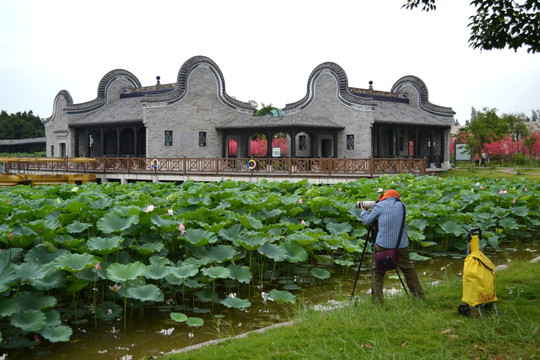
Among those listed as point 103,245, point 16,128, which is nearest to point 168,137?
point 103,245

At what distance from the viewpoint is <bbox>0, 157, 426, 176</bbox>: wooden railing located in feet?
68.1

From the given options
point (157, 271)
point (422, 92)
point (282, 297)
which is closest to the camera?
point (157, 271)

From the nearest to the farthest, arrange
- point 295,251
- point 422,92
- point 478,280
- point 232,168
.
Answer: point 478,280, point 295,251, point 232,168, point 422,92

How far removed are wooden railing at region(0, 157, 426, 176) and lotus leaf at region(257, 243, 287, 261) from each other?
1450 cm

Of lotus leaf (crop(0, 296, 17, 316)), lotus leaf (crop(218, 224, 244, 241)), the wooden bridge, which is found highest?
the wooden bridge

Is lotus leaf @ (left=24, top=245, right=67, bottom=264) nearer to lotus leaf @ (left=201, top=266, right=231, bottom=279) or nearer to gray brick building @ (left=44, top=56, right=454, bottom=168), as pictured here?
lotus leaf @ (left=201, top=266, right=231, bottom=279)

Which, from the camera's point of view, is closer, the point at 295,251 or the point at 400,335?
the point at 400,335

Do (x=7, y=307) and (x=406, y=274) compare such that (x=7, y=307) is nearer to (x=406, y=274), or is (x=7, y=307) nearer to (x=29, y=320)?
(x=29, y=320)

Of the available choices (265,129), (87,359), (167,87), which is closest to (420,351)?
(87,359)

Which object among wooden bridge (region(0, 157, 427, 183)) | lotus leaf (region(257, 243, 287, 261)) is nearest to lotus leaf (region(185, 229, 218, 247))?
lotus leaf (region(257, 243, 287, 261))

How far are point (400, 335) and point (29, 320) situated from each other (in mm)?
3201

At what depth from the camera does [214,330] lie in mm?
5008

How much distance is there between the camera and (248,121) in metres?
28.0

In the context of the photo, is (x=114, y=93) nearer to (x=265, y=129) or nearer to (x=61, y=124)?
(x=61, y=124)
